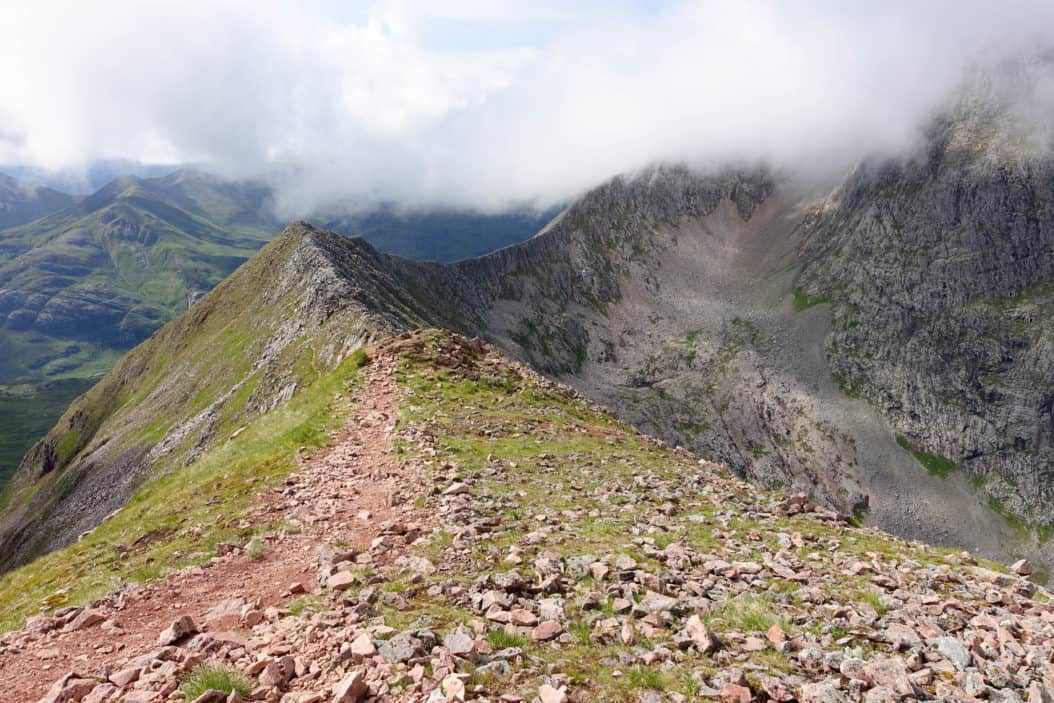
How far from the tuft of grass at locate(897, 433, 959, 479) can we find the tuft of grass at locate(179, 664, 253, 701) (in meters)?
205

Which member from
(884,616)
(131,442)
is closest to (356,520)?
(884,616)

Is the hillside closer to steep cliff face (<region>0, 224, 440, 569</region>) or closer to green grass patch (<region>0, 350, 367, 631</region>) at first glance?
green grass patch (<region>0, 350, 367, 631</region>)

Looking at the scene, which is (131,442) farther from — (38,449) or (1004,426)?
(1004,426)

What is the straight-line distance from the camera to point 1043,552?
5999 inches

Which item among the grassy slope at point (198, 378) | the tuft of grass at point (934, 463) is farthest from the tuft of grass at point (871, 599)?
the tuft of grass at point (934, 463)

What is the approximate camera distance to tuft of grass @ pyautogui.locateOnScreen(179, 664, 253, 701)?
325 inches

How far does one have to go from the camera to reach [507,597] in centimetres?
1094

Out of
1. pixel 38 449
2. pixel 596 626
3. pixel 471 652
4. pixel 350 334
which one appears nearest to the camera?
pixel 471 652

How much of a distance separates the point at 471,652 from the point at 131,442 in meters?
105

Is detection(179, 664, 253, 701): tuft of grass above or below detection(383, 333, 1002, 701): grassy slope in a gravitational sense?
Result: above

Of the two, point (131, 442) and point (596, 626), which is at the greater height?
point (596, 626)

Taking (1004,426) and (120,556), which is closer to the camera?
(120,556)

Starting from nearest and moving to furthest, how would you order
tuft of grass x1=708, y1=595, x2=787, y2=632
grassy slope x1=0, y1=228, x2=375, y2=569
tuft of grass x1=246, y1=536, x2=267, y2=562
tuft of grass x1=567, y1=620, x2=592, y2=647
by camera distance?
tuft of grass x1=567, y1=620, x2=592, y2=647 < tuft of grass x1=708, y1=595, x2=787, y2=632 < tuft of grass x1=246, y1=536, x2=267, y2=562 < grassy slope x1=0, y1=228, x2=375, y2=569

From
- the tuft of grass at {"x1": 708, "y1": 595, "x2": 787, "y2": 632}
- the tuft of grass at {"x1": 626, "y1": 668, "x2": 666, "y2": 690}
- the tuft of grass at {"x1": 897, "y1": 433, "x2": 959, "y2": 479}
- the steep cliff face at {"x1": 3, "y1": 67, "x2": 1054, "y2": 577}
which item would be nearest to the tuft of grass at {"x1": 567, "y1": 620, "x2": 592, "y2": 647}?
the tuft of grass at {"x1": 626, "y1": 668, "x2": 666, "y2": 690}
